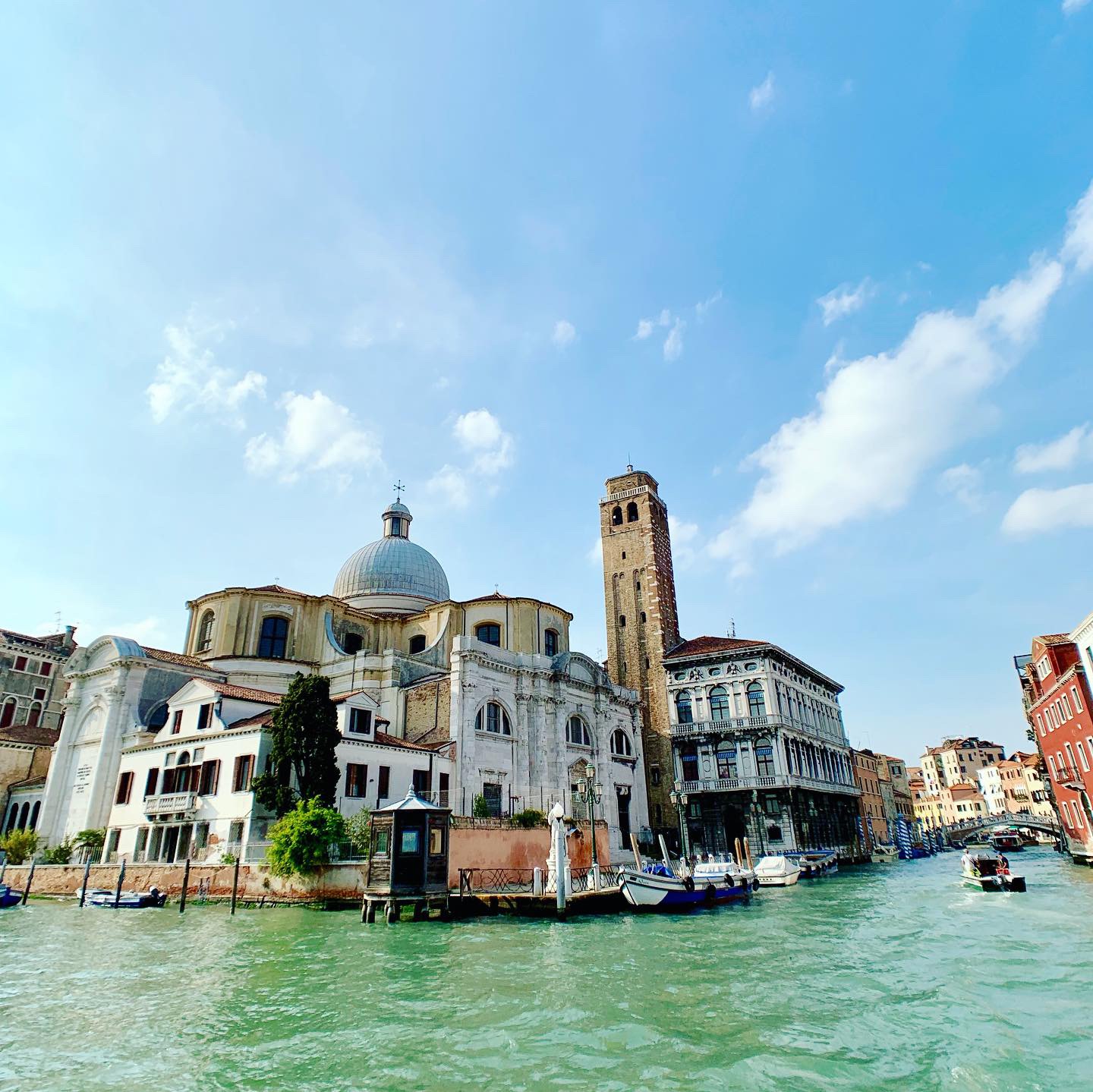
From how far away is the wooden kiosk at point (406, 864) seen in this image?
19234 mm

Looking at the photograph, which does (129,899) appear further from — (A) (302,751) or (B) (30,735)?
(B) (30,735)

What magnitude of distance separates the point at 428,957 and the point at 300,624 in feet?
83.3

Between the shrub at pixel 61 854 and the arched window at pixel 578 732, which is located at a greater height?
the arched window at pixel 578 732

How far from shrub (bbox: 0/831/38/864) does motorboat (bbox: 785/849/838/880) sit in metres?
32.5

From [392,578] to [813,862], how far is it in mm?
26170

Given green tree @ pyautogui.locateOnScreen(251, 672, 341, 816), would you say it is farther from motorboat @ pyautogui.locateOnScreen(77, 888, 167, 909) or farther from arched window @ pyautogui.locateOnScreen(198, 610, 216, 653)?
arched window @ pyautogui.locateOnScreen(198, 610, 216, 653)

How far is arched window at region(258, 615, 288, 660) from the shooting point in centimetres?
3678

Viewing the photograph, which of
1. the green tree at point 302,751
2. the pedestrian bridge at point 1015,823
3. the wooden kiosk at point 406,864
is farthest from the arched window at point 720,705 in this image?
the pedestrian bridge at point 1015,823

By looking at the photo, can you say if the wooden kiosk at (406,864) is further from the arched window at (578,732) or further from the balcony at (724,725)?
the balcony at (724,725)

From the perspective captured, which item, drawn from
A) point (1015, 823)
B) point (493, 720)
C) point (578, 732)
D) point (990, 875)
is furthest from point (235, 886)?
point (1015, 823)

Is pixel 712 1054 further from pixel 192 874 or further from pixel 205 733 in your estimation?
pixel 205 733

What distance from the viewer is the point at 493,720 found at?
109 ft

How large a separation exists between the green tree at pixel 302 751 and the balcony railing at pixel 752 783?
21868 mm

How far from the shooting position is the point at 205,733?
89.4 feet
